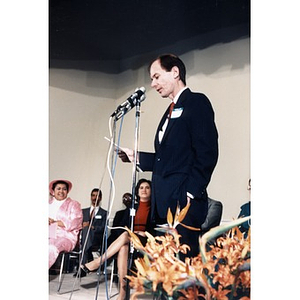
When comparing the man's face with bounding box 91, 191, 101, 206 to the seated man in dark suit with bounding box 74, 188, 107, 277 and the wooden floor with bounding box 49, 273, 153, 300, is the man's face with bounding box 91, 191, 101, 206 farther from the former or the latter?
the wooden floor with bounding box 49, 273, 153, 300

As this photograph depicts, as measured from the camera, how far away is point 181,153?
2.92m

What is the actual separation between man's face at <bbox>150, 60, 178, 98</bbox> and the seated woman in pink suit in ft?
2.32

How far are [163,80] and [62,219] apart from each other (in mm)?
943

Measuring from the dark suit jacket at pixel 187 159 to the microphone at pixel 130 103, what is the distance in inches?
8.3

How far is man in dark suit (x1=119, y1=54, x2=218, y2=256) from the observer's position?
9.57ft

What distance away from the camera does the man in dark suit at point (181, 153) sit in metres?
2.92

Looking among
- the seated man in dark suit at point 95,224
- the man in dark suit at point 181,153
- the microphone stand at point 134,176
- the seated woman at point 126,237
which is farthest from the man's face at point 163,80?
the seated man in dark suit at point 95,224

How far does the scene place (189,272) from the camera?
2.88 meters

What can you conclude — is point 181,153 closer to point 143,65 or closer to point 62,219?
point 143,65

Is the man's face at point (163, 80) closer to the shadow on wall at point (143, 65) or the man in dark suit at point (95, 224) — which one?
the shadow on wall at point (143, 65)

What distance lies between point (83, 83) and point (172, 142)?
0.58m

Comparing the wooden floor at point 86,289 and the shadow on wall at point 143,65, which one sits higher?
the shadow on wall at point 143,65

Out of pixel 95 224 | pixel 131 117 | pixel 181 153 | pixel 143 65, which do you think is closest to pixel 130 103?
pixel 131 117
